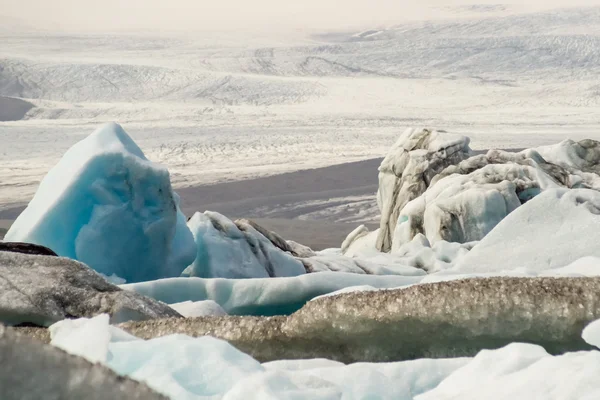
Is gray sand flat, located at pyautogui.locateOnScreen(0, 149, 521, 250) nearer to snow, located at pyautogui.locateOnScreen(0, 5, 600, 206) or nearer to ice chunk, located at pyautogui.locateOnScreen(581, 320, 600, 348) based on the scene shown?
snow, located at pyautogui.locateOnScreen(0, 5, 600, 206)

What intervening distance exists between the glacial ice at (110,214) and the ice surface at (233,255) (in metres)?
0.15

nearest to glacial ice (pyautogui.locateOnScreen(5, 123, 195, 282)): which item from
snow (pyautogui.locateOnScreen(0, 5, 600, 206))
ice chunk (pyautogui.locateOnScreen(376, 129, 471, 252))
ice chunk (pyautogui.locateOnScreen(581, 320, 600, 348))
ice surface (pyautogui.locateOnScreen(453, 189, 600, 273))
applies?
ice surface (pyautogui.locateOnScreen(453, 189, 600, 273))

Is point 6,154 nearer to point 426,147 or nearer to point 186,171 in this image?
point 186,171

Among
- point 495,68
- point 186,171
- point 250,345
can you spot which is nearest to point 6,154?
point 186,171

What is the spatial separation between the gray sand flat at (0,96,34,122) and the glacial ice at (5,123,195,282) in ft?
102

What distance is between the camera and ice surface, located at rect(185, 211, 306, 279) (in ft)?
21.2

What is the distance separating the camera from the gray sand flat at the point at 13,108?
35.9 meters

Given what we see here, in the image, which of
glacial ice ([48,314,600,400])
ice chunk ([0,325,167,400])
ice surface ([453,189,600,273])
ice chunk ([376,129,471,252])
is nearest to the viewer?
ice chunk ([0,325,167,400])

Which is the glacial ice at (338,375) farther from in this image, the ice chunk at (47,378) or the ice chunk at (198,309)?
the ice chunk at (198,309)

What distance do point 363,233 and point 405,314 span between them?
9.51 metres

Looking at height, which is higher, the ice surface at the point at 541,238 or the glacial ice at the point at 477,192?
the ice surface at the point at 541,238

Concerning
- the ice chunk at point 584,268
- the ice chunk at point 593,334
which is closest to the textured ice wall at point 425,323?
the ice chunk at point 593,334

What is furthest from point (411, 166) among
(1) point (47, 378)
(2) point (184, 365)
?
(1) point (47, 378)

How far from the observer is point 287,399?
174 cm
